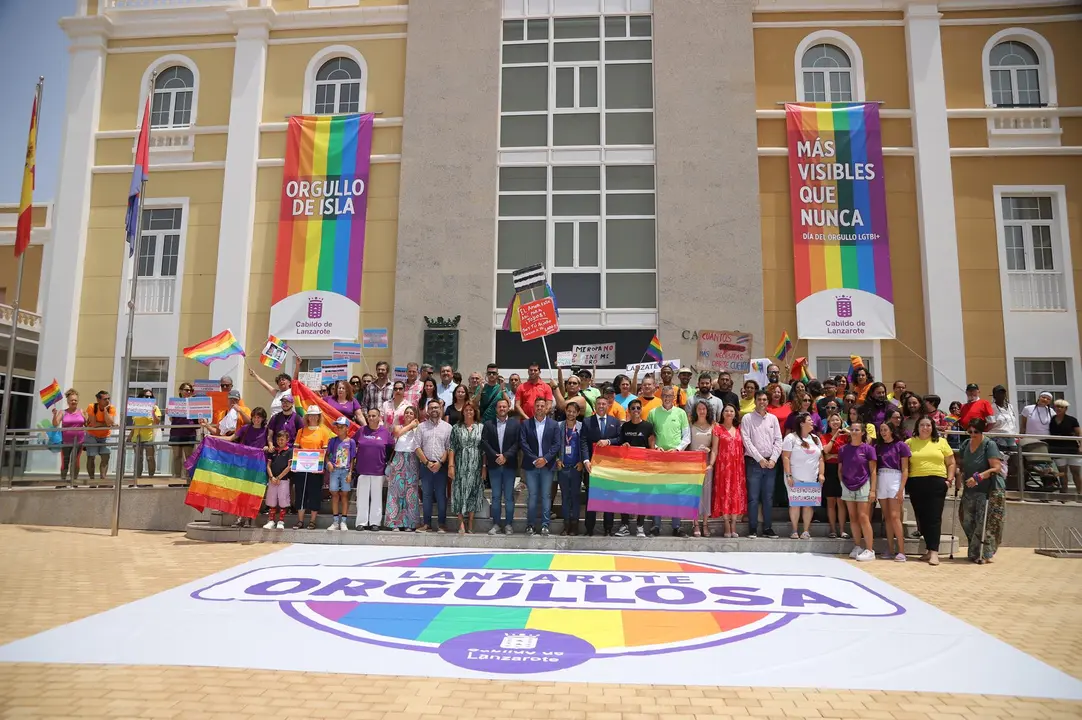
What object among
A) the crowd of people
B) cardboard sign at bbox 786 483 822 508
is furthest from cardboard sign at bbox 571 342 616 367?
cardboard sign at bbox 786 483 822 508

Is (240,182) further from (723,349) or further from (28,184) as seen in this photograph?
(723,349)

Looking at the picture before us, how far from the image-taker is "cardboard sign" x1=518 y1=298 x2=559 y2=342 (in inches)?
520

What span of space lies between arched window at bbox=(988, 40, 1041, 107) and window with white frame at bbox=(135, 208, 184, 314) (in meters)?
22.2

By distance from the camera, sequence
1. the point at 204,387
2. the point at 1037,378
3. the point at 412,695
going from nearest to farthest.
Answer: the point at 412,695, the point at 204,387, the point at 1037,378

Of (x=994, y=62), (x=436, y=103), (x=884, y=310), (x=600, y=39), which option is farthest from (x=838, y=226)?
(x=436, y=103)

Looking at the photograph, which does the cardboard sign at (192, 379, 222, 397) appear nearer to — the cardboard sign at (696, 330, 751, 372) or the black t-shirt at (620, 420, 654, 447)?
the black t-shirt at (620, 420, 654, 447)

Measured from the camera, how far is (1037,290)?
18.0m

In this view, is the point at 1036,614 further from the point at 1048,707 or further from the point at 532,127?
the point at 532,127

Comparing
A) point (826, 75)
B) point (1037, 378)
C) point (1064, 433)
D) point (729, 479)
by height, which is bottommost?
point (729, 479)

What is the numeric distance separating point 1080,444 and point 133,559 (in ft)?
47.2

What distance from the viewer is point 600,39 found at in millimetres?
19500

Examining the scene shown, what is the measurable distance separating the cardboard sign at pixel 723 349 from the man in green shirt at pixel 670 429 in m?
3.81

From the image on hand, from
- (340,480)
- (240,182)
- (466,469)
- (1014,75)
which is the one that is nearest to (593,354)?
(466,469)

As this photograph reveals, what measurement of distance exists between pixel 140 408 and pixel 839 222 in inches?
642
